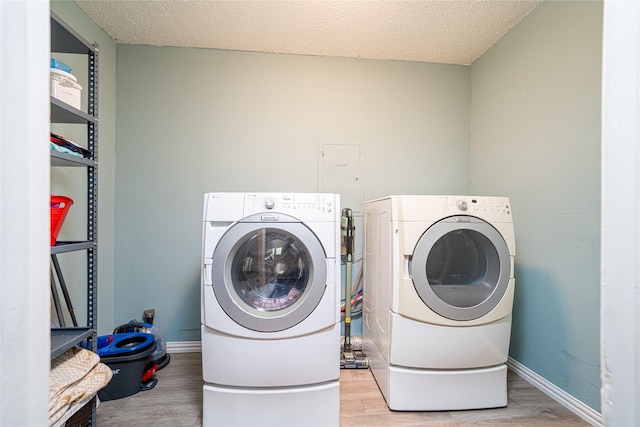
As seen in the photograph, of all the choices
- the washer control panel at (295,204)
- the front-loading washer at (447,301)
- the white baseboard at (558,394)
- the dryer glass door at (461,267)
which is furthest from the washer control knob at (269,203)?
the white baseboard at (558,394)

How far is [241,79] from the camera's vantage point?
6.84 ft

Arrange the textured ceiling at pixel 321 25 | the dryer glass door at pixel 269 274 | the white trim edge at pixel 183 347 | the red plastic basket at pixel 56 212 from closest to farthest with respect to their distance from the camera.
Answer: the red plastic basket at pixel 56 212 < the dryer glass door at pixel 269 274 < the textured ceiling at pixel 321 25 < the white trim edge at pixel 183 347

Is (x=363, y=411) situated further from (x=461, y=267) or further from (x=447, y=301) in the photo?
(x=461, y=267)

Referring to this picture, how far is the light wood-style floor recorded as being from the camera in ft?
4.34

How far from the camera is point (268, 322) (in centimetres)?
121

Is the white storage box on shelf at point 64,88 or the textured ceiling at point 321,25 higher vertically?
the textured ceiling at point 321,25

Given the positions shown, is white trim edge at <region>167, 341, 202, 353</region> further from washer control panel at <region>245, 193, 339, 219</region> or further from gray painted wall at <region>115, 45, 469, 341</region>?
washer control panel at <region>245, 193, 339, 219</region>

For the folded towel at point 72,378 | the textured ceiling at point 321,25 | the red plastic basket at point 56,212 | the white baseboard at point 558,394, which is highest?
the textured ceiling at point 321,25

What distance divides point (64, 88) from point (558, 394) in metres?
2.73

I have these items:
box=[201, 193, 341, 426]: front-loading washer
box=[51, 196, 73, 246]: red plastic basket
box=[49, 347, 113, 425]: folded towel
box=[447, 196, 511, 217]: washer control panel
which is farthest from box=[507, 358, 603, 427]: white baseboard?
box=[51, 196, 73, 246]: red plastic basket

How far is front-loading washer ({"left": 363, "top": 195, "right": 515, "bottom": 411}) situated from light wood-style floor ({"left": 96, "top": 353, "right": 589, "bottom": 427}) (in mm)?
55

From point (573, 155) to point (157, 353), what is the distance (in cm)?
264

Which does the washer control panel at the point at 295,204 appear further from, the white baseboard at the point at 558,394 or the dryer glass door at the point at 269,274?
the white baseboard at the point at 558,394

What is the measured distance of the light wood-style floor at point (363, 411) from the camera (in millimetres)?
1322
